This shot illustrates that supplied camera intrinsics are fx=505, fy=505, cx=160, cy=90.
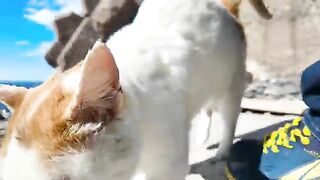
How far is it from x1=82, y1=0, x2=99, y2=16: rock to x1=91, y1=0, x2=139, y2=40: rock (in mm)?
438

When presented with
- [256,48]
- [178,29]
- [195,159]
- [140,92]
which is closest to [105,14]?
[256,48]

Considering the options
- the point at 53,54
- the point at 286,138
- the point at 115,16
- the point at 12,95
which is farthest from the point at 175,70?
the point at 53,54

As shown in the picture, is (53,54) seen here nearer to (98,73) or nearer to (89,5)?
(89,5)

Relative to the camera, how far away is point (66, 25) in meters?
5.28

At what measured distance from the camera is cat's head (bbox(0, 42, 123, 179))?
1.04 meters

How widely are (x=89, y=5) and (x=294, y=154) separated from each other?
14.1 ft

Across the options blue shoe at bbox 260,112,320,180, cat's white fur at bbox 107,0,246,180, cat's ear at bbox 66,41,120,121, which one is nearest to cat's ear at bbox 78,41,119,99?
cat's ear at bbox 66,41,120,121

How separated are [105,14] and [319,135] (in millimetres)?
3742

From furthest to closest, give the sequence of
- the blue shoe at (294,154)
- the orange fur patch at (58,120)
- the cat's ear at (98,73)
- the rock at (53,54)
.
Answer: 1. the rock at (53,54)
2. the blue shoe at (294,154)
3. the orange fur patch at (58,120)
4. the cat's ear at (98,73)

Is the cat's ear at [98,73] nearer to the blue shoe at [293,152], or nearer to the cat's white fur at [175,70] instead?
the cat's white fur at [175,70]

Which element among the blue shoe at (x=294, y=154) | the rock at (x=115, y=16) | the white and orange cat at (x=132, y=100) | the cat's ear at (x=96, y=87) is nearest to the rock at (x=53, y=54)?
the rock at (x=115, y=16)

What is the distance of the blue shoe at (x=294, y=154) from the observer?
1.23m

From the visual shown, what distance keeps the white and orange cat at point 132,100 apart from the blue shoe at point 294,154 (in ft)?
0.76

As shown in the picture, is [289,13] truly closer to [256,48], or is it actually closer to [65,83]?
[256,48]
